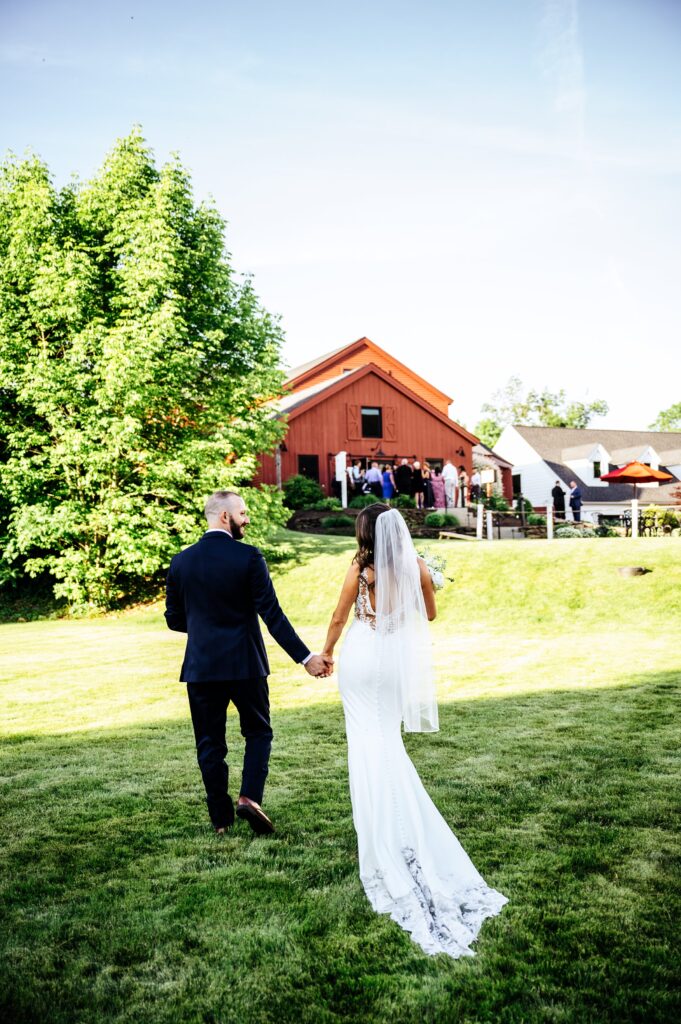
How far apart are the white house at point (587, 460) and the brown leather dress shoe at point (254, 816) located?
1786 inches

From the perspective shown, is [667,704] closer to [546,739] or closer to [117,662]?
[546,739]

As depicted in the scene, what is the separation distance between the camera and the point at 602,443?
52719mm

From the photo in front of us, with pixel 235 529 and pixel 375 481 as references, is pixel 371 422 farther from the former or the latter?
pixel 235 529

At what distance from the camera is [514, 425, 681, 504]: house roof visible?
1912 inches

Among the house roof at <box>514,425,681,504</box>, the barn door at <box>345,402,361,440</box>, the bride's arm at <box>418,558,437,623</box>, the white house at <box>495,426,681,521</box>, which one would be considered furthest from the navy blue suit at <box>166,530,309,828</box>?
the house roof at <box>514,425,681,504</box>

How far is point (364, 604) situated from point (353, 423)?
3199cm

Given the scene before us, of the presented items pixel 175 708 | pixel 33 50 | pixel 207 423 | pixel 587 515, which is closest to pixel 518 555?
pixel 207 423

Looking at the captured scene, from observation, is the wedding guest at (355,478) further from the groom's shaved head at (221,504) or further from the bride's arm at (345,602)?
the bride's arm at (345,602)

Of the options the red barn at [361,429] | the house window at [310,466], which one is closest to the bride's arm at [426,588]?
the red barn at [361,429]

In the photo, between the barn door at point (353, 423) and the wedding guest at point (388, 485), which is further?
the barn door at point (353, 423)

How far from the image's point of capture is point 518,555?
20438 mm

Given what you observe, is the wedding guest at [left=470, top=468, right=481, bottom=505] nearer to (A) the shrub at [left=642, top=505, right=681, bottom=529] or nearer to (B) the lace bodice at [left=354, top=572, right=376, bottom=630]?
(A) the shrub at [left=642, top=505, right=681, bottom=529]

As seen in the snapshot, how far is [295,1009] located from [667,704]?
22.9ft

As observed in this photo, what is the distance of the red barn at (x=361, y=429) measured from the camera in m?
34.6
